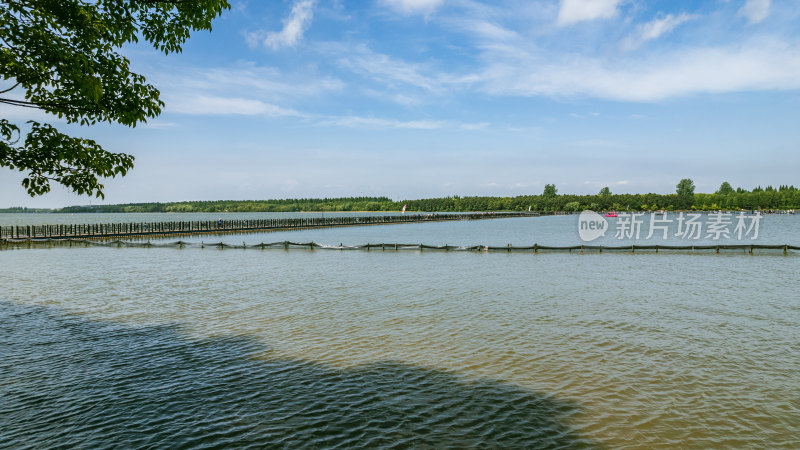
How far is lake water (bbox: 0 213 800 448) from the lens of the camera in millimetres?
7133

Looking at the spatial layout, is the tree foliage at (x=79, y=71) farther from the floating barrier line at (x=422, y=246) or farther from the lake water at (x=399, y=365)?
the floating barrier line at (x=422, y=246)

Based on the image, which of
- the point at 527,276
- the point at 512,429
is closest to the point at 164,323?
the point at 512,429

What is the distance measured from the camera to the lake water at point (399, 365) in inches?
281

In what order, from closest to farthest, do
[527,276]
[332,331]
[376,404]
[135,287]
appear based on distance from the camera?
[376,404] < [332,331] < [135,287] < [527,276]

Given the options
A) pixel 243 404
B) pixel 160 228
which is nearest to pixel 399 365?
pixel 243 404

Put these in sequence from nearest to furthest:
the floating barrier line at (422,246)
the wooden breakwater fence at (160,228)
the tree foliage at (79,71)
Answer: the tree foliage at (79,71), the floating barrier line at (422,246), the wooden breakwater fence at (160,228)

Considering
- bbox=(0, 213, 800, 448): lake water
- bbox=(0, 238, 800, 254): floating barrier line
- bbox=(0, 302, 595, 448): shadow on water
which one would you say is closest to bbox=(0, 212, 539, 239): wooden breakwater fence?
bbox=(0, 238, 800, 254): floating barrier line

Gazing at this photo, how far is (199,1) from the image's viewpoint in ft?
24.3

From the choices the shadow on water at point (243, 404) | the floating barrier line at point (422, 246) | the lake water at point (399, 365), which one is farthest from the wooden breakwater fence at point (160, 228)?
the shadow on water at point (243, 404)

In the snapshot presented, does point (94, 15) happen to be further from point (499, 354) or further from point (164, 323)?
point (499, 354)

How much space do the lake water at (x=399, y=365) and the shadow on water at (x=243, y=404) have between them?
40 mm

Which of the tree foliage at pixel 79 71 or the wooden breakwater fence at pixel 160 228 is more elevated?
the tree foliage at pixel 79 71

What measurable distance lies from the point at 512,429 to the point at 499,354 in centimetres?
361

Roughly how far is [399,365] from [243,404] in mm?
3484
